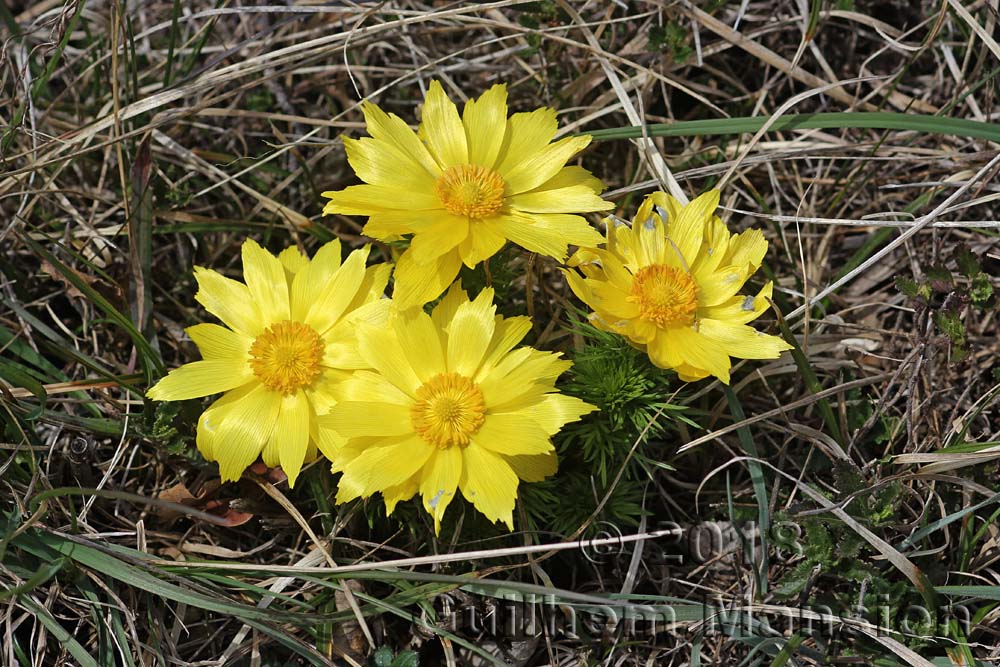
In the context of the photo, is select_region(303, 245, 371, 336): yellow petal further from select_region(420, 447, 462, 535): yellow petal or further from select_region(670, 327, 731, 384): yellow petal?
select_region(670, 327, 731, 384): yellow petal

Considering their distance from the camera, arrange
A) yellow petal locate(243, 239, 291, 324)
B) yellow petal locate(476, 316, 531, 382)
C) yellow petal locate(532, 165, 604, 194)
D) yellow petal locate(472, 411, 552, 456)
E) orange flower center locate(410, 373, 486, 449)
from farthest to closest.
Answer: yellow petal locate(243, 239, 291, 324)
yellow petal locate(532, 165, 604, 194)
yellow petal locate(476, 316, 531, 382)
orange flower center locate(410, 373, 486, 449)
yellow petal locate(472, 411, 552, 456)

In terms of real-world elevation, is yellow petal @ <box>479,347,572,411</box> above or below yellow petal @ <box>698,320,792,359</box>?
below

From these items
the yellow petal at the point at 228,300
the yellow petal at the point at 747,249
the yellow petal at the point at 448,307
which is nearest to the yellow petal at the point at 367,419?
the yellow petal at the point at 448,307

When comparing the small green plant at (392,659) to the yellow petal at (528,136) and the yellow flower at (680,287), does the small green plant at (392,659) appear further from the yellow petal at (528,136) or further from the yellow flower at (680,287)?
the yellow petal at (528,136)

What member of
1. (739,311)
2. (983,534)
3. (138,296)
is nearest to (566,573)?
(739,311)

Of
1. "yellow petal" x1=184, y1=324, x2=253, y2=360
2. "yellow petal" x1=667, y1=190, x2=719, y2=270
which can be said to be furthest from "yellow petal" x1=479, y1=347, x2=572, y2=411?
"yellow petal" x1=184, y1=324, x2=253, y2=360

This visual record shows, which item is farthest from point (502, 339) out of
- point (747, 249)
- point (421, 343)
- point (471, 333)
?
point (747, 249)
